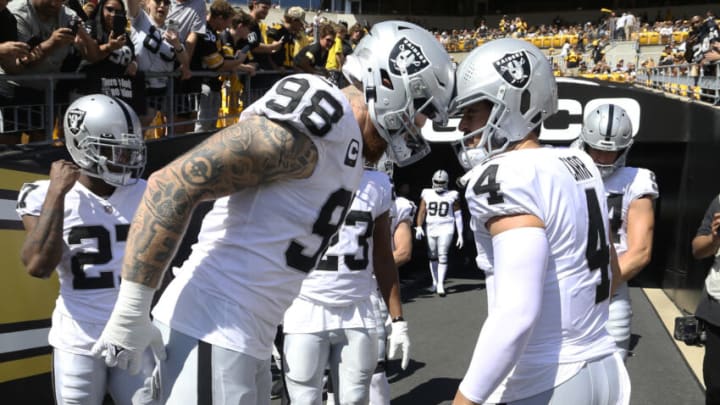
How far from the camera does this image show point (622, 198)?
4.82 m

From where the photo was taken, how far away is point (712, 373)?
4934mm

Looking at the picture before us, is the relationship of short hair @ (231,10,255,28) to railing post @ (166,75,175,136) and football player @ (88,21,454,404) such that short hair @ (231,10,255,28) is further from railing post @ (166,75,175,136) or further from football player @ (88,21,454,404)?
football player @ (88,21,454,404)

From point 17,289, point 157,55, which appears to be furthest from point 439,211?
point 17,289

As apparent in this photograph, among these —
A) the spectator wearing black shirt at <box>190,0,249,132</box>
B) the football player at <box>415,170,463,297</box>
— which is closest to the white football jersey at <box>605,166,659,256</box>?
the spectator wearing black shirt at <box>190,0,249,132</box>

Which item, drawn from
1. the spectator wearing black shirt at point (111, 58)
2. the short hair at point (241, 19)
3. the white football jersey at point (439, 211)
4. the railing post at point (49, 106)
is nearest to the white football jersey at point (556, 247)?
the railing post at point (49, 106)

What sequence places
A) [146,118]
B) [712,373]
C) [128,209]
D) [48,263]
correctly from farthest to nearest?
[146,118] < [712,373] < [128,209] < [48,263]

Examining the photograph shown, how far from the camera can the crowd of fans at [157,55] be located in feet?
18.4

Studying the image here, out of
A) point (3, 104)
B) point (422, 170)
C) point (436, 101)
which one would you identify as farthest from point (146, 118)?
point (422, 170)

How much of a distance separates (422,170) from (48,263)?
12.1 meters

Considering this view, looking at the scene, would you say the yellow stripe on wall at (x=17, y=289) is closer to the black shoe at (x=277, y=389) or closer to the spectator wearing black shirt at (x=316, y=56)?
the black shoe at (x=277, y=389)

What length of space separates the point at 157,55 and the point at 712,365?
524 centimetres

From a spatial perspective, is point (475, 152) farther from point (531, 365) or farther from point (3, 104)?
point (3, 104)

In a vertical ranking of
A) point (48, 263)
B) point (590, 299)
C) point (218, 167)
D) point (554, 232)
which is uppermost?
point (218, 167)

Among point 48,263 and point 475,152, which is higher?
point 475,152
